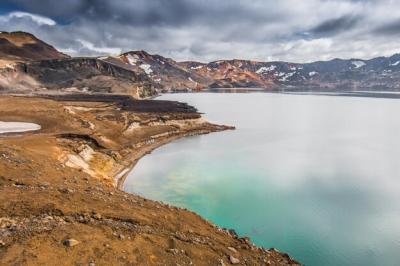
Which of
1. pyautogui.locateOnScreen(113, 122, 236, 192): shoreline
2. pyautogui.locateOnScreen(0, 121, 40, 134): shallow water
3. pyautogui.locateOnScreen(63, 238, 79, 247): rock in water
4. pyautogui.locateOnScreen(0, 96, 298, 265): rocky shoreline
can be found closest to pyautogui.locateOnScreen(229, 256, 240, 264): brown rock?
pyautogui.locateOnScreen(0, 96, 298, 265): rocky shoreline

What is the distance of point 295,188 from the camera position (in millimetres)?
42812

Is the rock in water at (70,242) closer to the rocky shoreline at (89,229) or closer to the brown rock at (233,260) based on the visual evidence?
the rocky shoreline at (89,229)

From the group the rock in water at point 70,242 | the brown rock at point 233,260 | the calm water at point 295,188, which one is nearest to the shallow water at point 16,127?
the calm water at point 295,188

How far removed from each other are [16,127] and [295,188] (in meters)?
49.4

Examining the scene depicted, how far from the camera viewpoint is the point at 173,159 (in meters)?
60.3

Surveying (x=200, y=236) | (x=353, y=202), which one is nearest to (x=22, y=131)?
(x=200, y=236)

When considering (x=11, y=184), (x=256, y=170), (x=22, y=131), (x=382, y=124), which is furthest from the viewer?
(x=382, y=124)

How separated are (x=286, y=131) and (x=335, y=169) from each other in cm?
4143

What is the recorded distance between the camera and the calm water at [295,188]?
28.8 meters

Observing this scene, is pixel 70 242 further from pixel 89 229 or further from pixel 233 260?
pixel 233 260

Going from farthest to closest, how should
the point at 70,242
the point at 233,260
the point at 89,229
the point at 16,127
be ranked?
the point at 16,127 → the point at 233,260 → the point at 89,229 → the point at 70,242

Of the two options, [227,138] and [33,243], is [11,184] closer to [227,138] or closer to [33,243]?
[33,243]

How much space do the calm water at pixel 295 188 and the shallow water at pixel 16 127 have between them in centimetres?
2158

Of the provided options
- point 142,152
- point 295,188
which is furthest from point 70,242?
point 142,152
